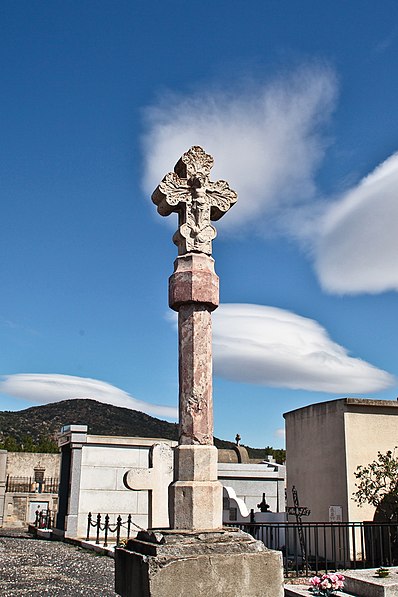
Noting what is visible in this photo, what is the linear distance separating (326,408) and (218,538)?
10.3 m

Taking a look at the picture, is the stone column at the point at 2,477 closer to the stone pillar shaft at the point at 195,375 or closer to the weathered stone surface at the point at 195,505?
the stone pillar shaft at the point at 195,375

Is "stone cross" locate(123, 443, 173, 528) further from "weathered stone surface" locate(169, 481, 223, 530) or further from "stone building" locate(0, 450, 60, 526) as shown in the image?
"stone building" locate(0, 450, 60, 526)

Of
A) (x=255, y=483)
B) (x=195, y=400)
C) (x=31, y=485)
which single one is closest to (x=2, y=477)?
(x=31, y=485)

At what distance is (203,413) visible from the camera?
22.4 ft

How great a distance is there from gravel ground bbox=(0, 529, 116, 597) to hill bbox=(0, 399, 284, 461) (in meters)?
47.7

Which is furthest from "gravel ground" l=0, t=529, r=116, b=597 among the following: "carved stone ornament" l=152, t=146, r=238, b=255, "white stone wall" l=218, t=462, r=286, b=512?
"carved stone ornament" l=152, t=146, r=238, b=255

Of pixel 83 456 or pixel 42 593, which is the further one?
pixel 83 456

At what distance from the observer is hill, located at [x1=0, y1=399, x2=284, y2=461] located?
219 feet

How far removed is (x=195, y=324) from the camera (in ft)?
23.4

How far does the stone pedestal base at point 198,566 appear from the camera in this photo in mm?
5621

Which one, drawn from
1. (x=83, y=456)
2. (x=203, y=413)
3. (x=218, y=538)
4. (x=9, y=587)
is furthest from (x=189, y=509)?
(x=83, y=456)

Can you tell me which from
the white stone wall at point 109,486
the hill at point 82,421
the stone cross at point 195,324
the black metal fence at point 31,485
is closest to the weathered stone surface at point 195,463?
the stone cross at point 195,324

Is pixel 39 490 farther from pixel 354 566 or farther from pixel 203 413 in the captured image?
pixel 203 413

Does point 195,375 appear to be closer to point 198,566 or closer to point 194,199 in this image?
point 198,566
